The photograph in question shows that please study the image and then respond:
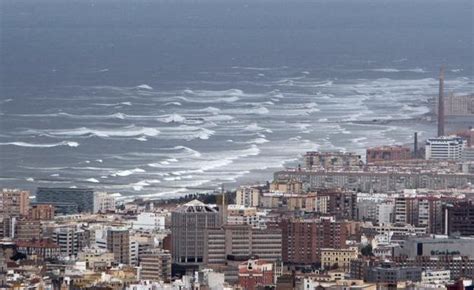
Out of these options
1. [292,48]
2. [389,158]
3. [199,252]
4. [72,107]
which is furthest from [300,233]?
[292,48]

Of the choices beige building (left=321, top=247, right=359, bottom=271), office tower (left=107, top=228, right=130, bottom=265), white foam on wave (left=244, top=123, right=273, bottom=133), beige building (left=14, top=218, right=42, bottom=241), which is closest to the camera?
beige building (left=321, top=247, right=359, bottom=271)

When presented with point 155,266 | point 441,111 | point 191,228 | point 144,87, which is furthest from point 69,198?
point 144,87

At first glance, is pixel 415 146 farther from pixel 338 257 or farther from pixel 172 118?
pixel 338 257

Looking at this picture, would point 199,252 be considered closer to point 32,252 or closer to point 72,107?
point 32,252

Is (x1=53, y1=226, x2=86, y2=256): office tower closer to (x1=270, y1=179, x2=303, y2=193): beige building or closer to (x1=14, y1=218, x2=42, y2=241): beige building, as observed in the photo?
(x1=14, y1=218, x2=42, y2=241): beige building

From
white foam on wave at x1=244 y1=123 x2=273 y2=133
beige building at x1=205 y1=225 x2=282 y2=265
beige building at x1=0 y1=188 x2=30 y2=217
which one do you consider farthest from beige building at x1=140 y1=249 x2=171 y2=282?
white foam on wave at x1=244 y1=123 x2=273 y2=133
